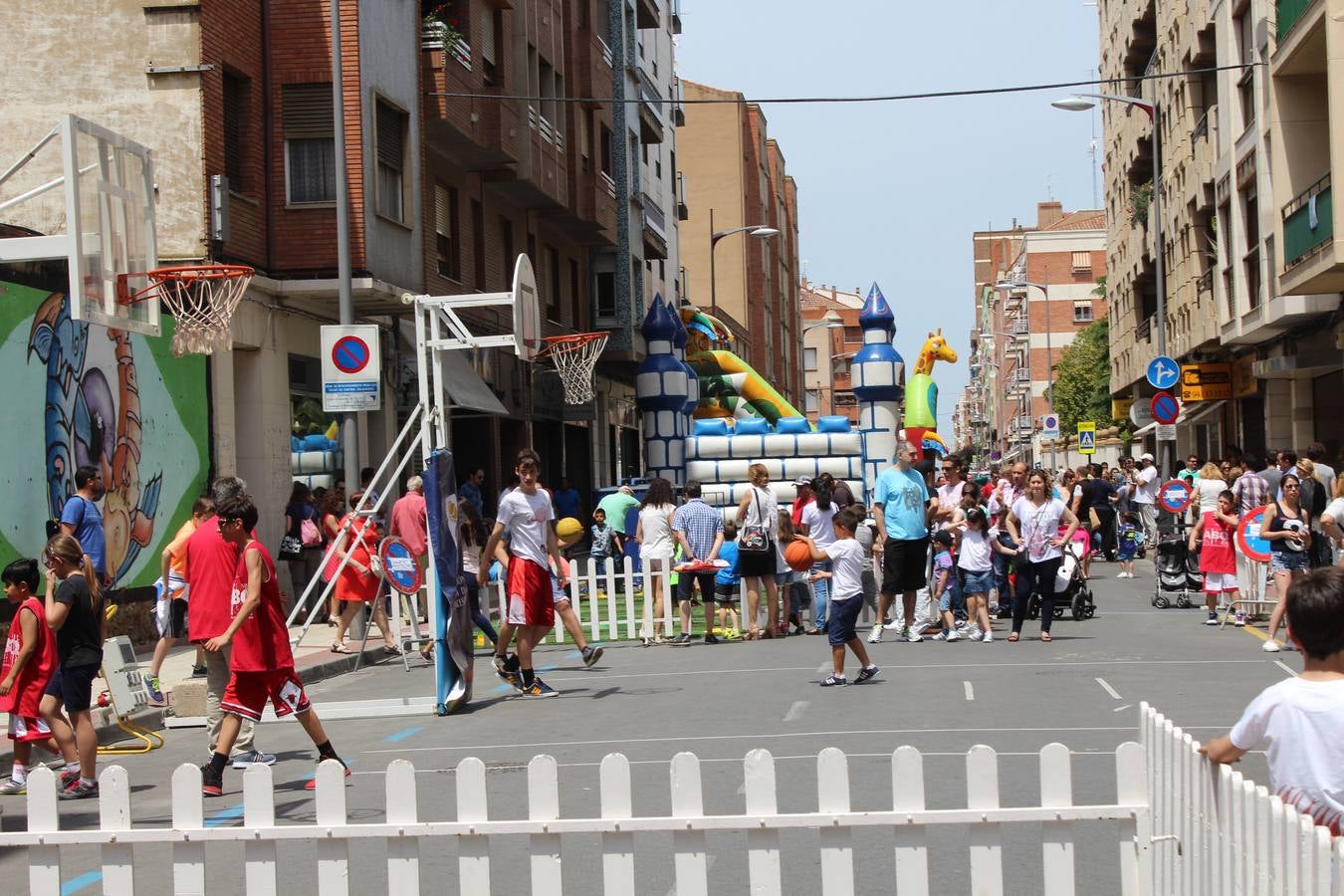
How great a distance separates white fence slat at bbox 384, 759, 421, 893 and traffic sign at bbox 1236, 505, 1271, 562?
46.0ft

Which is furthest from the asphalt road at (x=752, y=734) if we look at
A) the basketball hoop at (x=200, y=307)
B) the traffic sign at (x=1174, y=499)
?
the traffic sign at (x=1174, y=499)

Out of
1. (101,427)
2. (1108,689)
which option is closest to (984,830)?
(1108,689)

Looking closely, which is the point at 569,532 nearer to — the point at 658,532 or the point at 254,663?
the point at 658,532

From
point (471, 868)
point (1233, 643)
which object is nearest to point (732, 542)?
point (1233, 643)

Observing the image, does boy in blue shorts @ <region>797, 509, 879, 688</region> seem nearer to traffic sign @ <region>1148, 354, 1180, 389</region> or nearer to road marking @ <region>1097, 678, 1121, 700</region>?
road marking @ <region>1097, 678, 1121, 700</region>

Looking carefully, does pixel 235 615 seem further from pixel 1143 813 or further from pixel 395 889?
pixel 1143 813

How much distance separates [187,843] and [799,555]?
1272 centimetres

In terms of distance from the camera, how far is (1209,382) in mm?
36625

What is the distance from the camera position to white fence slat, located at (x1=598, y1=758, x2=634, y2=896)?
17.1 feet

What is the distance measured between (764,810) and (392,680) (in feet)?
37.6

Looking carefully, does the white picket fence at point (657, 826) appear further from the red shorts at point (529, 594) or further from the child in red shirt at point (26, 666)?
the red shorts at point (529, 594)

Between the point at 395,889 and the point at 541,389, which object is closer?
the point at 395,889

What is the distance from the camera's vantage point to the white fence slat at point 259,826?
17.7ft

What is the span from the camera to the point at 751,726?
11438 millimetres
